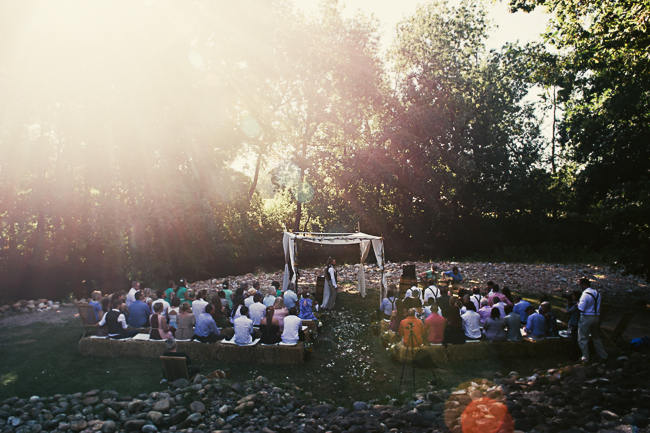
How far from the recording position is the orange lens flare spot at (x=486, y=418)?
7272 mm

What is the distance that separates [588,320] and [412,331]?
3.93 m

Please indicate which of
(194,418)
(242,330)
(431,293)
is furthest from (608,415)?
(242,330)

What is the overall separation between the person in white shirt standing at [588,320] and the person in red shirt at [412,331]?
11.9 feet

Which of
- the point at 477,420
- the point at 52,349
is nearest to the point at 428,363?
the point at 477,420

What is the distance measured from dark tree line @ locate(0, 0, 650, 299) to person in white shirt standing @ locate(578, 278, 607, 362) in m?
6.01

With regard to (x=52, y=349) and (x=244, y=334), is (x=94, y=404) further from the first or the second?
(x=52, y=349)

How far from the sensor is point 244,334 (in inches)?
439

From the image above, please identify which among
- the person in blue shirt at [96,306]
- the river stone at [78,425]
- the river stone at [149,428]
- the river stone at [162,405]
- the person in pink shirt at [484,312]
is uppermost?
the person in blue shirt at [96,306]

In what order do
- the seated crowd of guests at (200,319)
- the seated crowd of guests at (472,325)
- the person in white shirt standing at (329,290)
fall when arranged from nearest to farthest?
the seated crowd of guests at (472,325), the seated crowd of guests at (200,319), the person in white shirt standing at (329,290)

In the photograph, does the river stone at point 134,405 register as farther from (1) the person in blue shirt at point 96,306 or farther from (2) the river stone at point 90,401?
(1) the person in blue shirt at point 96,306

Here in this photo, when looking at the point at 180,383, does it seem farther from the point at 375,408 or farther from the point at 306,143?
the point at 306,143

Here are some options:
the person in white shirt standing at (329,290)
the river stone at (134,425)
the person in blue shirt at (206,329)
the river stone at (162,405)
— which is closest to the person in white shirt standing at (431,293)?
the person in white shirt standing at (329,290)

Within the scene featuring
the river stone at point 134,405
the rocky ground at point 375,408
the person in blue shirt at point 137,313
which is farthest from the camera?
the person in blue shirt at point 137,313

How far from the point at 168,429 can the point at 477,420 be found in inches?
219
